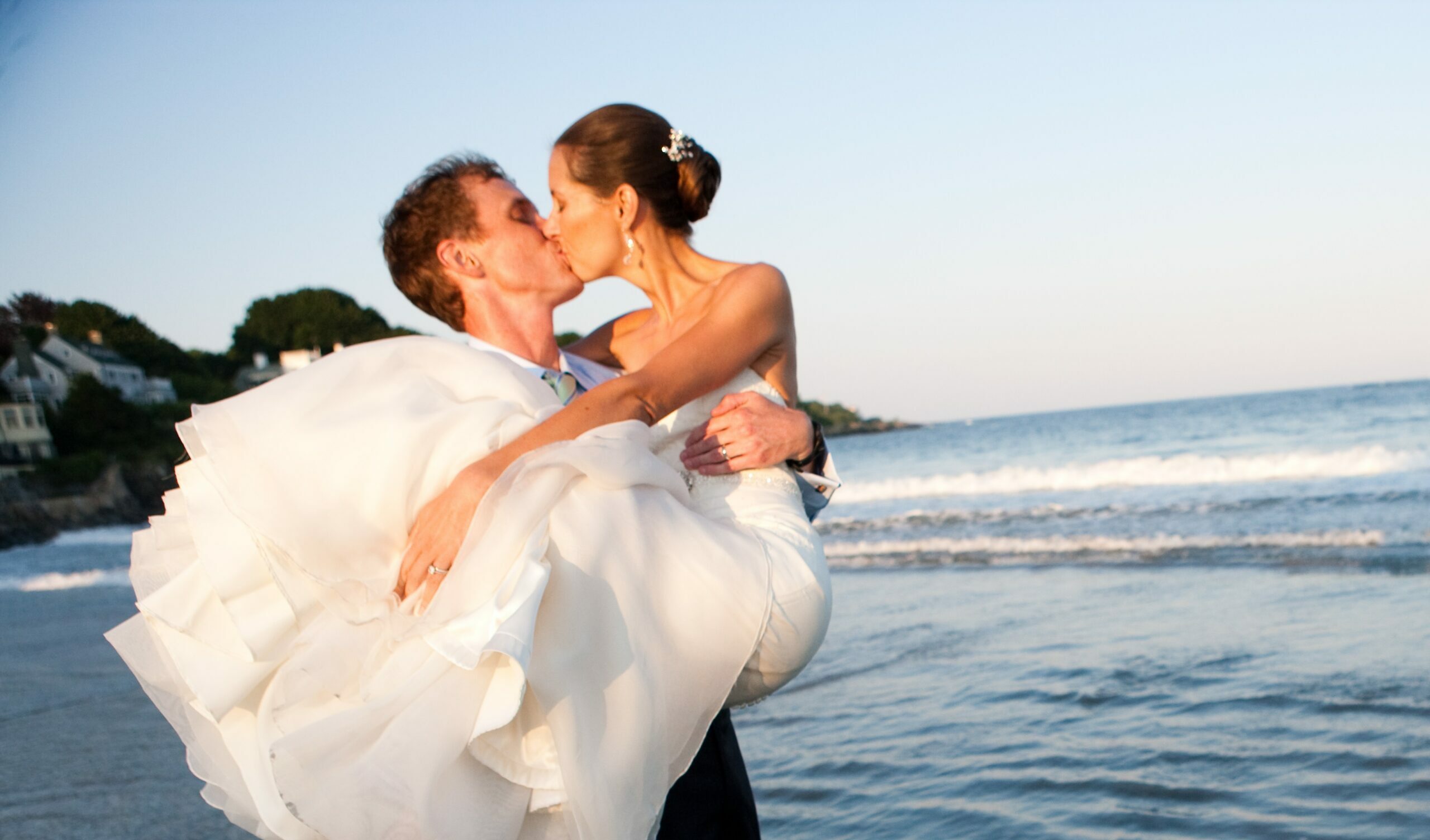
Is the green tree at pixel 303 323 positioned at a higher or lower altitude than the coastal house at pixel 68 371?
higher

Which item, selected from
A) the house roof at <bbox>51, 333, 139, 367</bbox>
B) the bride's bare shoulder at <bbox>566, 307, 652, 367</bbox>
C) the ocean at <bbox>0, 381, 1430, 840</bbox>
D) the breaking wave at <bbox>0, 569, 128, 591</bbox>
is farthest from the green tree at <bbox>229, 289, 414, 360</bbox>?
the bride's bare shoulder at <bbox>566, 307, 652, 367</bbox>

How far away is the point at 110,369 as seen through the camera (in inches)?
1939

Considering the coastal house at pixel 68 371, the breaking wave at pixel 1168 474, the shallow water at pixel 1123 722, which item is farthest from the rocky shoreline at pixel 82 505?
the shallow water at pixel 1123 722

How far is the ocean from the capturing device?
4395 millimetres

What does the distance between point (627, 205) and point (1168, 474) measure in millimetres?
20316

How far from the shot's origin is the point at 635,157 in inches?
115

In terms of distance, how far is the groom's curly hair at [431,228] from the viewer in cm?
318

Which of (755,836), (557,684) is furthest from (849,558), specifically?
(557,684)

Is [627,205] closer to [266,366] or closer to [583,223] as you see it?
[583,223]

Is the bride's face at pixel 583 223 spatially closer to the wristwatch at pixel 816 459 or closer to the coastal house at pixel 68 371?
the wristwatch at pixel 816 459

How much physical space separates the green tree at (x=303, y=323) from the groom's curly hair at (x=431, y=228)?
223 feet

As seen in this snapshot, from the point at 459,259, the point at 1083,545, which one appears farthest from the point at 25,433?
the point at 459,259

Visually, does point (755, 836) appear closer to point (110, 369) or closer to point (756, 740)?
point (756, 740)

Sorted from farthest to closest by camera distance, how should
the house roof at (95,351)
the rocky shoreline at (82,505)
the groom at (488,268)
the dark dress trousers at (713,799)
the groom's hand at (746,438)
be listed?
the house roof at (95,351), the rocky shoreline at (82,505), the groom at (488,268), the groom's hand at (746,438), the dark dress trousers at (713,799)
